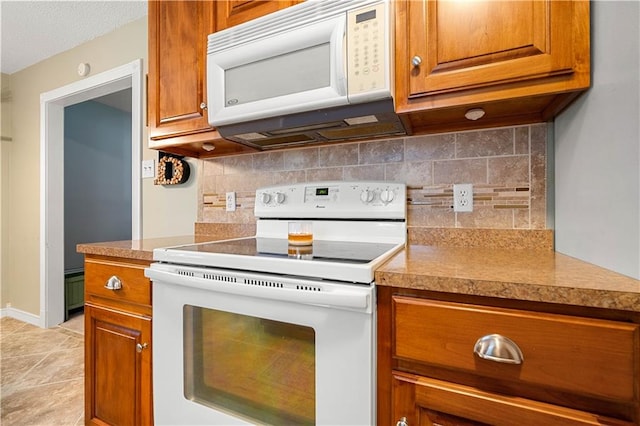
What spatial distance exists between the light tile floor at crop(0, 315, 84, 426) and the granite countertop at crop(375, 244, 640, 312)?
187 centimetres

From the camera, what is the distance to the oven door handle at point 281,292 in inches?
29.5

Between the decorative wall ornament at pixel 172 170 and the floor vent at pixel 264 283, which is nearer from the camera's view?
the floor vent at pixel 264 283

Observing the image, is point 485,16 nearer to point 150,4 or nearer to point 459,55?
point 459,55

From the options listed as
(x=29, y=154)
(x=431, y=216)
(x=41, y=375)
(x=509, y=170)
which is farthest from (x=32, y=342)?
(x=509, y=170)

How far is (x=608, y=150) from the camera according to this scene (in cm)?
78

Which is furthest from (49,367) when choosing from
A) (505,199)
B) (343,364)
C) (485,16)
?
(485,16)

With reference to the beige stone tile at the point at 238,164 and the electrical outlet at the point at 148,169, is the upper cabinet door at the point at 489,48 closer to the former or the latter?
the beige stone tile at the point at 238,164

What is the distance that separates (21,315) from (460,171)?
4.01 m

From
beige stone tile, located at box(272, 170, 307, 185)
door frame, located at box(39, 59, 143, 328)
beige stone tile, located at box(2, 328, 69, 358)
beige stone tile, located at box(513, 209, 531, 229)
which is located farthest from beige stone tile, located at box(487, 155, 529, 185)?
beige stone tile, located at box(2, 328, 69, 358)

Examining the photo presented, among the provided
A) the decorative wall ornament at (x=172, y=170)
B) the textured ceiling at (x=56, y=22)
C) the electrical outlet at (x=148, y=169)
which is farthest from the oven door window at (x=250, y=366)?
the textured ceiling at (x=56, y=22)

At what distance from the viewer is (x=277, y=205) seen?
1.56 metres

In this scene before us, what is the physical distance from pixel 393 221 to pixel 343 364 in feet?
2.26

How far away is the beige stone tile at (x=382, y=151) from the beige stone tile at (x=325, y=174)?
123 mm

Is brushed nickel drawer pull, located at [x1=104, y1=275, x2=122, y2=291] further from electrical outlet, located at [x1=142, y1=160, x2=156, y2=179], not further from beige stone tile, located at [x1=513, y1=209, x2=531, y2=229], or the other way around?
beige stone tile, located at [x1=513, y1=209, x2=531, y2=229]
